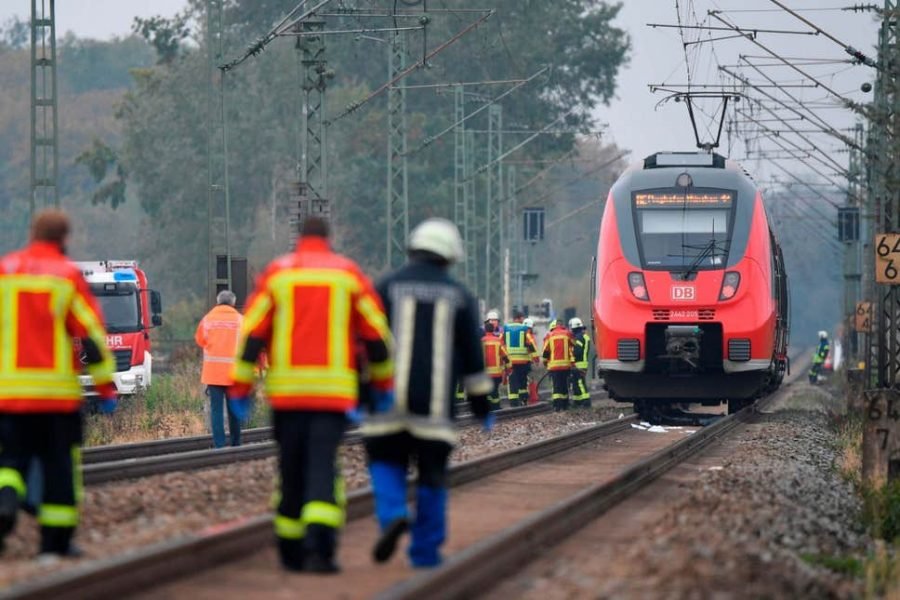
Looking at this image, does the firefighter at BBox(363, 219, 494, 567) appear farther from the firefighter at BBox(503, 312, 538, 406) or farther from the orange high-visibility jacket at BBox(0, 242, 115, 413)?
the firefighter at BBox(503, 312, 538, 406)

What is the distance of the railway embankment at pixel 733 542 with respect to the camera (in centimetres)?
875

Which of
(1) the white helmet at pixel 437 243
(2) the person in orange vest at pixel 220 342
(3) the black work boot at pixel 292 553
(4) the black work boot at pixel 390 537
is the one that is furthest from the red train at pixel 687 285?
(3) the black work boot at pixel 292 553

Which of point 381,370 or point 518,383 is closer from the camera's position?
point 381,370

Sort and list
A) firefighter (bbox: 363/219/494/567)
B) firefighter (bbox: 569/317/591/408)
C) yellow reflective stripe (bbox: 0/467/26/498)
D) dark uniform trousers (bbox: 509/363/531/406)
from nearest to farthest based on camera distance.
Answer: firefighter (bbox: 363/219/494/567), yellow reflective stripe (bbox: 0/467/26/498), firefighter (bbox: 569/317/591/408), dark uniform trousers (bbox: 509/363/531/406)

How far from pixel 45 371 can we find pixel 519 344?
23.5 metres

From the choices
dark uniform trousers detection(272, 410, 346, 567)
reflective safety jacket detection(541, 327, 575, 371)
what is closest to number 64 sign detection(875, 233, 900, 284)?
reflective safety jacket detection(541, 327, 575, 371)

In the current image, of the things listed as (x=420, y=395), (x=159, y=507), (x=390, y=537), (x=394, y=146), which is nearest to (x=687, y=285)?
(x=159, y=507)

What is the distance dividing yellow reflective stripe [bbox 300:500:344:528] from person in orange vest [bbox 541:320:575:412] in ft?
72.2

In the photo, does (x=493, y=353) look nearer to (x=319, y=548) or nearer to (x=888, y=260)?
(x=888, y=260)

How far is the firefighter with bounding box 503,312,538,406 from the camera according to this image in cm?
3238

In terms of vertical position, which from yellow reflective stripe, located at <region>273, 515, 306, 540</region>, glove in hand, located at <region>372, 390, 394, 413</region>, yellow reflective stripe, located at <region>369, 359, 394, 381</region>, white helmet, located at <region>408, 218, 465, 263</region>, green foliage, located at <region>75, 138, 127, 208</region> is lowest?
yellow reflective stripe, located at <region>273, 515, 306, 540</region>

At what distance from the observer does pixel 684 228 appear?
23516 millimetres

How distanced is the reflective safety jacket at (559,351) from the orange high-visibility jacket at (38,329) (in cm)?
2165

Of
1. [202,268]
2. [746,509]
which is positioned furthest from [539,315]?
[746,509]
